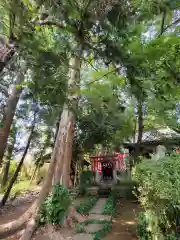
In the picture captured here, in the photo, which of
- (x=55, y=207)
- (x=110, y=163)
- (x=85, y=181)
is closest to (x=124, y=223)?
(x=55, y=207)

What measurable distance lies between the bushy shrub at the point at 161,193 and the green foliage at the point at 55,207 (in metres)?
3.04

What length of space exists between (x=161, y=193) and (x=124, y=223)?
402 cm

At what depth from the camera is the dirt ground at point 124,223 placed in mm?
5730

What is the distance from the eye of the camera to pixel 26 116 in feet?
33.3

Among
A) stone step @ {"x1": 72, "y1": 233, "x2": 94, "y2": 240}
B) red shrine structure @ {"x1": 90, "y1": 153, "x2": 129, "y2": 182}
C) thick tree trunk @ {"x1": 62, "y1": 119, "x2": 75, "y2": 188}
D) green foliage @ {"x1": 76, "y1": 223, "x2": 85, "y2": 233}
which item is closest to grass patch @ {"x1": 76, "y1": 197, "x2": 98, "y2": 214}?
green foliage @ {"x1": 76, "y1": 223, "x2": 85, "y2": 233}

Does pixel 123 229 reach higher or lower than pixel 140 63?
lower

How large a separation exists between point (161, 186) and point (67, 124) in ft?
13.5

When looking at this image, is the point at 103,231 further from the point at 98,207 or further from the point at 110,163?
the point at 110,163

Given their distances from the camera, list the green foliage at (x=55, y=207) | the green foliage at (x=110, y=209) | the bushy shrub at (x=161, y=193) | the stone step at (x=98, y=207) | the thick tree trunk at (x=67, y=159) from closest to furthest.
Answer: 1. the bushy shrub at (x=161, y=193)
2. the green foliage at (x=55, y=207)
3. the thick tree trunk at (x=67, y=159)
4. the green foliage at (x=110, y=209)
5. the stone step at (x=98, y=207)

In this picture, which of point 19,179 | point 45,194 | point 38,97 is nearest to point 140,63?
point 38,97

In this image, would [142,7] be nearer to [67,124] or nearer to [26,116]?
[67,124]

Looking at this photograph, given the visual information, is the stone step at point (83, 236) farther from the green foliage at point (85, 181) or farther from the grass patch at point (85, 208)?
the green foliage at point (85, 181)

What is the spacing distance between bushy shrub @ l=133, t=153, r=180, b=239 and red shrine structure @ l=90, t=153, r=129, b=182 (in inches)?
309

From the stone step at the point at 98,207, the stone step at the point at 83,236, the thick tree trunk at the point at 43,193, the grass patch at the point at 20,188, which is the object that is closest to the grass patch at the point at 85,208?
the stone step at the point at 98,207
